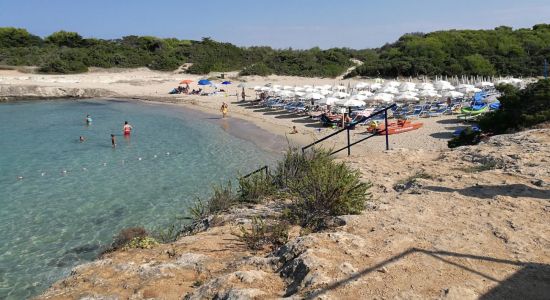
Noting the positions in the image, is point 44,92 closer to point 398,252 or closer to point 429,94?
point 429,94

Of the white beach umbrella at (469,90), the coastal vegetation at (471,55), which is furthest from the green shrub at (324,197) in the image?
the coastal vegetation at (471,55)

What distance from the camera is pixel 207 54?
58781 mm

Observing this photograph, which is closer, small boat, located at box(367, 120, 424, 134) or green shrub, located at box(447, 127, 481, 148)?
green shrub, located at box(447, 127, 481, 148)

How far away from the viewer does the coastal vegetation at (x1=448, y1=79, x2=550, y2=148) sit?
12.4 metres

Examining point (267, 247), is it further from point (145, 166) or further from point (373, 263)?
point (145, 166)

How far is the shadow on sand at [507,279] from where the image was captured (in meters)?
3.74

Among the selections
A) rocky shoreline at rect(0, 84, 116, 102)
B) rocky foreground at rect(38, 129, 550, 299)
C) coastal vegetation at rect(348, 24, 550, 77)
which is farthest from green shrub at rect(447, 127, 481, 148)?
rocky shoreline at rect(0, 84, 116, 102)

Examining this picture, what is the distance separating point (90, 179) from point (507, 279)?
14.6 m

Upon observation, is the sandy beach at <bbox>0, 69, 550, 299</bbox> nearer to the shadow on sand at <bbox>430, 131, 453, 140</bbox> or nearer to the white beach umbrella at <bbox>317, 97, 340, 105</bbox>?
the shadow on sand at <bbox>430, 131, 453, 140</bbox>

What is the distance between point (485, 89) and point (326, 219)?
26.5 metres

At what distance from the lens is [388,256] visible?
4.55 meters

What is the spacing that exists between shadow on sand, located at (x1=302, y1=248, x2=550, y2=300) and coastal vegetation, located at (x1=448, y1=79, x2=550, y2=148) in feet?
29.5

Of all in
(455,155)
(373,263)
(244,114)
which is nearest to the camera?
(373,263)

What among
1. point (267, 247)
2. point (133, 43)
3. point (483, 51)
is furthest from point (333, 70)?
point (267, 247)
